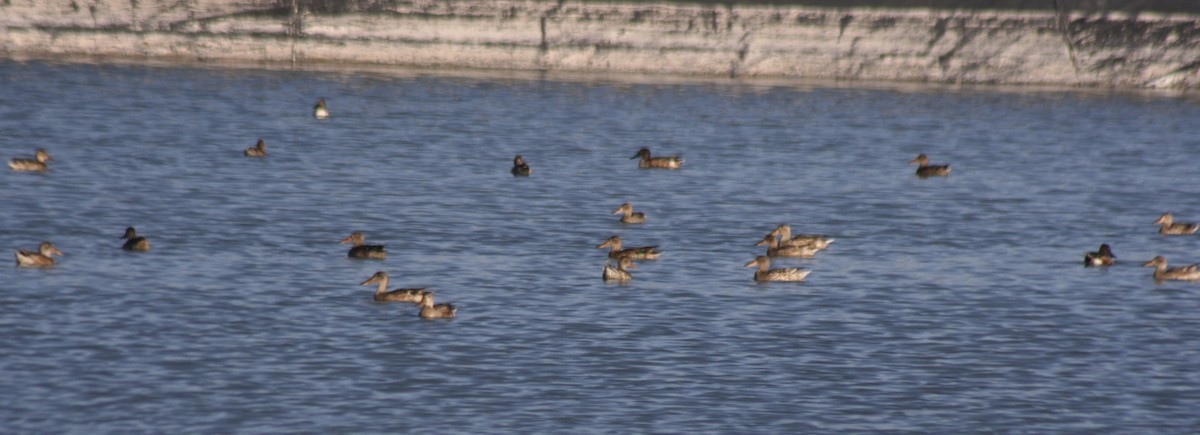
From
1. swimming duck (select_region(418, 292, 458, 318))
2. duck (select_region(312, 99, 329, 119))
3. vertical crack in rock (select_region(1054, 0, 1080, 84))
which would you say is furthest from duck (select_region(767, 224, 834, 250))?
vertical crack in rock (select_region(1054, 0, 1080, 84))

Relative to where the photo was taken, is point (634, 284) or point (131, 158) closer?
point (634, 284)

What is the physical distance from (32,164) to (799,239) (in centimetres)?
1476

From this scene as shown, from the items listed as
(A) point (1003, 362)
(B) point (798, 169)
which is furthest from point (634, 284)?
(B) point (798, 169)

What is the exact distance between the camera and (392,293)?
74.2ft

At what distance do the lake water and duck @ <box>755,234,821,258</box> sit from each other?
207 mm

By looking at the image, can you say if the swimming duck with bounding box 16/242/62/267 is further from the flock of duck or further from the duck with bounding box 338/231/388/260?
the duck with bounding box 338/231/388/260

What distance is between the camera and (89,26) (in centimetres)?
5003

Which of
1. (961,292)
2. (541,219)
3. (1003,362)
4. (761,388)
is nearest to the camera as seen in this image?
(761,388)

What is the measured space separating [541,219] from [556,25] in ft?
65.5

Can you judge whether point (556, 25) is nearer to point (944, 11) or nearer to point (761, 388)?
point (944, 11)

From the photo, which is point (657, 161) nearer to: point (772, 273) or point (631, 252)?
point (631, 252)

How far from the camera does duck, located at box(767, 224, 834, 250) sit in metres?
26.9

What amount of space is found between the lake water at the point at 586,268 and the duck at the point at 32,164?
0.62 feet

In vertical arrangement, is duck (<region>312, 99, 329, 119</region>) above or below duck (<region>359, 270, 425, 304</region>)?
above
